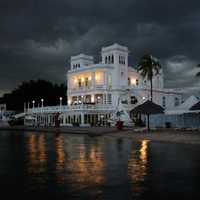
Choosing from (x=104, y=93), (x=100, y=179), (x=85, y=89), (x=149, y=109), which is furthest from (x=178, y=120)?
(x=100, y=179)

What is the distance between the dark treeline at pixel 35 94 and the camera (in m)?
108

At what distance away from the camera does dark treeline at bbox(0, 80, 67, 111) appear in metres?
108

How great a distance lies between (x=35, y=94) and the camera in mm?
108188

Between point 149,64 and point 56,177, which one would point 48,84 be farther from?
point 56,177

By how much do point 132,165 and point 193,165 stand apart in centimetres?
232

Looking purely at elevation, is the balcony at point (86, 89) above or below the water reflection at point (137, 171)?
above

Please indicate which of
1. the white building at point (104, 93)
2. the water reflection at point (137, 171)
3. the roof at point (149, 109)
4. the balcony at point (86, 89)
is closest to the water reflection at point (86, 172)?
the water reflection at point (137, 171)

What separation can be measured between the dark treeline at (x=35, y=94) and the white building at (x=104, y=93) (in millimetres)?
34912

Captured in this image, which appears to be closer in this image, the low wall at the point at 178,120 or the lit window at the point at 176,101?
the low wall at the point at 178,120

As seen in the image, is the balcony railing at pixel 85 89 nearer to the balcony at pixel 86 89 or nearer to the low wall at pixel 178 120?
the balcony at pixel 86 89

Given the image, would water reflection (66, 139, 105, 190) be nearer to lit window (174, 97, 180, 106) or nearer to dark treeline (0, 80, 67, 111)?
lit window (174, 97, 180, 106)

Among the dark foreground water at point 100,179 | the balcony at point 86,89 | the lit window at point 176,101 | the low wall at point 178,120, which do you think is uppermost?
the balcony at point 86,89

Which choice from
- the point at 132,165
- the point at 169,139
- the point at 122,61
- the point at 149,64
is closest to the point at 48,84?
the point at 122,61

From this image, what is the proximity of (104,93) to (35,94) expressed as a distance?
47290mm
